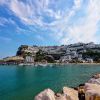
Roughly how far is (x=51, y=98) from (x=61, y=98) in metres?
1.65

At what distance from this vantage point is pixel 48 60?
19900 centimetres

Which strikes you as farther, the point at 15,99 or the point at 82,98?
the point at 15,99

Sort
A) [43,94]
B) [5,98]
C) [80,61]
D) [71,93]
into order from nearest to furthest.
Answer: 1. [43,94]
2. [71,93]
3. [5,98]
4. [80,61]

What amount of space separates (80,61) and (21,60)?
4672 cm

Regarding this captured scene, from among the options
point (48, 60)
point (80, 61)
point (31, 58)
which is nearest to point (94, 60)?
point (80, 61)

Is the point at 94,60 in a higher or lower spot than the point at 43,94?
higher

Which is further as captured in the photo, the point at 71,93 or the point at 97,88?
the point at 71,93

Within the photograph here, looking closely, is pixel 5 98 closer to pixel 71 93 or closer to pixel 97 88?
pixel 71 93

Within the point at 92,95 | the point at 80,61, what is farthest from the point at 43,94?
the point at 80,61

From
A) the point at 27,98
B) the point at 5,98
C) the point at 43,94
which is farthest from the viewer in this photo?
the point at 5,98

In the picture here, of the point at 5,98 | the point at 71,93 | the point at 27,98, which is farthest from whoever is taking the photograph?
the point at 5,98

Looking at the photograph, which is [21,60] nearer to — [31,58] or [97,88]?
[31,58]

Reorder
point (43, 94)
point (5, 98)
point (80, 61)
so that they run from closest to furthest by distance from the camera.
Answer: point (43, 94) < point (5, 98) < point (80, 61)

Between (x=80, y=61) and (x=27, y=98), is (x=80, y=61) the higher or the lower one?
the higher one
